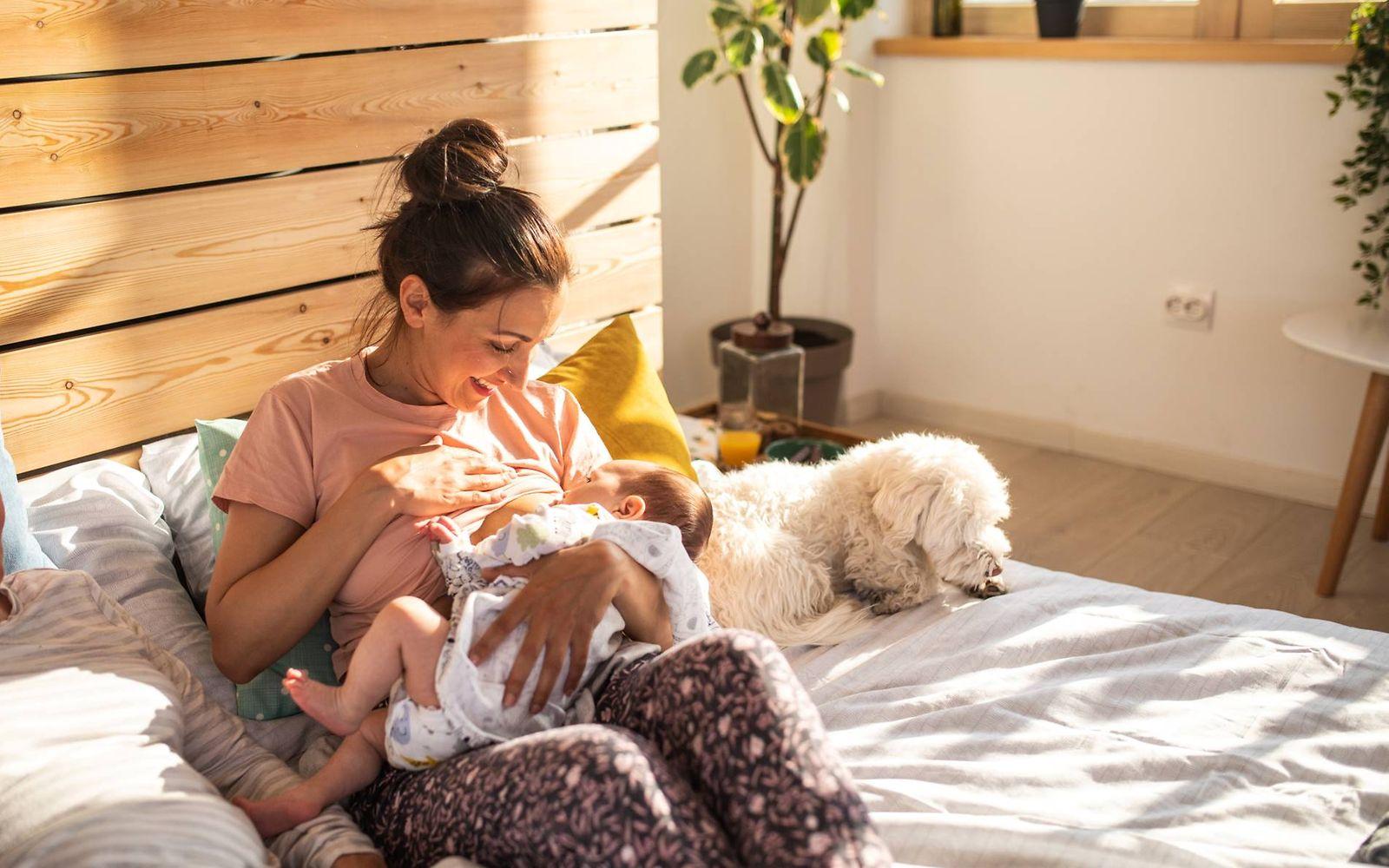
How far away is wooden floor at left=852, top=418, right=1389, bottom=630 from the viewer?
272 cm

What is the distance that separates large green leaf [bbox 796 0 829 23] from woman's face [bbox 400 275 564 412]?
1.81 metres

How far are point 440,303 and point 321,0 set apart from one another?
2.37 ft

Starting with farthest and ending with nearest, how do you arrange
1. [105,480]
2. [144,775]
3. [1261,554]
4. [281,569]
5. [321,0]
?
[1261,554] → [321,0] → [105,480] → [281,569] → [144,775]

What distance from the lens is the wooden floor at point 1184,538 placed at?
8.92 feet

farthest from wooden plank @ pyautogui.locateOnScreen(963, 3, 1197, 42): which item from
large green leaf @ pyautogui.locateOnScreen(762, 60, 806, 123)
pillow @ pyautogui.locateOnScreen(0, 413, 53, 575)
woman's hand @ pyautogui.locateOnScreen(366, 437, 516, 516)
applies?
pillow @ pyautogui.locateOnScreen(0, 413, 53, 575)

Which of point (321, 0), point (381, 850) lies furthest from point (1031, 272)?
point (381, 850)

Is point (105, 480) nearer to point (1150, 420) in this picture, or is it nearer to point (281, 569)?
point (281, 569)

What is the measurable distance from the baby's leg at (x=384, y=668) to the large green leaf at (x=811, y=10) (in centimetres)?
220

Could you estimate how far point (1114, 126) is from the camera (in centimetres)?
331

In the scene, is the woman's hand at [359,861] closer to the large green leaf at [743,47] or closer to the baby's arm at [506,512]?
the baby's arm at [506,512]

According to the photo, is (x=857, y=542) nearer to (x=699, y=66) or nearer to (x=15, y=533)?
(x=15, y=533)

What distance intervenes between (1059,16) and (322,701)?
9.37 ft

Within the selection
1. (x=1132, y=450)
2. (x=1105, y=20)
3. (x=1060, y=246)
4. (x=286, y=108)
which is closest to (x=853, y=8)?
(x=1105, y=20)

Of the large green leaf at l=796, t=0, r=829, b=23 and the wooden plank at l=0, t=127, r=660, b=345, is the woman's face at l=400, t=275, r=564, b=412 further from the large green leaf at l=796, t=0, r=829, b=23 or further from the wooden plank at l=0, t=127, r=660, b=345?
the large green leaf at l=796, t=0, r=829, b=23
